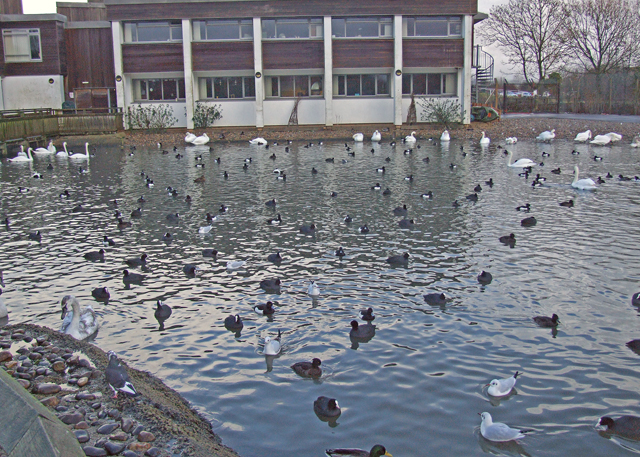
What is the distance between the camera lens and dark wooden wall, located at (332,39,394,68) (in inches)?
1746

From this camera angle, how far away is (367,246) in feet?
47.4

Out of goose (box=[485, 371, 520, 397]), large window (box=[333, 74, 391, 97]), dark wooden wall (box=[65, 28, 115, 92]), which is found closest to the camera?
goose (box=[485, 371, 520, 397])

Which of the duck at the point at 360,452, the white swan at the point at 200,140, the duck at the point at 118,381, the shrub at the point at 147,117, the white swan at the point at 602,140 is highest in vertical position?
the shrub at the point at 147,117

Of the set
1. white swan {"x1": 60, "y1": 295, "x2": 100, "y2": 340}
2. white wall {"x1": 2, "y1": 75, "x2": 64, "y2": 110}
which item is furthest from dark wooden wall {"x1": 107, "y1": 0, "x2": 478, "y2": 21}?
white swan {"x1": 60, "y1": 295, "x2": 100, "y2": 340}

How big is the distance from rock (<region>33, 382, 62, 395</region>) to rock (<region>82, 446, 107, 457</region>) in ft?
5.13

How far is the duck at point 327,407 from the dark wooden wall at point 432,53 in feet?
132

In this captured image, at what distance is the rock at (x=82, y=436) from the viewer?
620cm

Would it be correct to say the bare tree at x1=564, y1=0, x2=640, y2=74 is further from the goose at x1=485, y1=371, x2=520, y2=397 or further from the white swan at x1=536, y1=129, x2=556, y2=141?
the goose at x1=485, y1=371, x2=520, y2=397

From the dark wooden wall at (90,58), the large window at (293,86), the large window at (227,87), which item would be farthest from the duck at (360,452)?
the dark wooden wall at (90,58)

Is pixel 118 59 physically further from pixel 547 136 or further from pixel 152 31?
pixel 547 136

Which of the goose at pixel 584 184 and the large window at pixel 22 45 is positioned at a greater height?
the large window at pixel 22 45

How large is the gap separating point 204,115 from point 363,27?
12955mm

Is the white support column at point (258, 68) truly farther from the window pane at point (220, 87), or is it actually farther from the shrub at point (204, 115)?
the window pane at point (220, 87)

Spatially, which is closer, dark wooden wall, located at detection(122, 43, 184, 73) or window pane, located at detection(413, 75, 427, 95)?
dark wooden wall, located at detection(122, 43, 184, 73)
